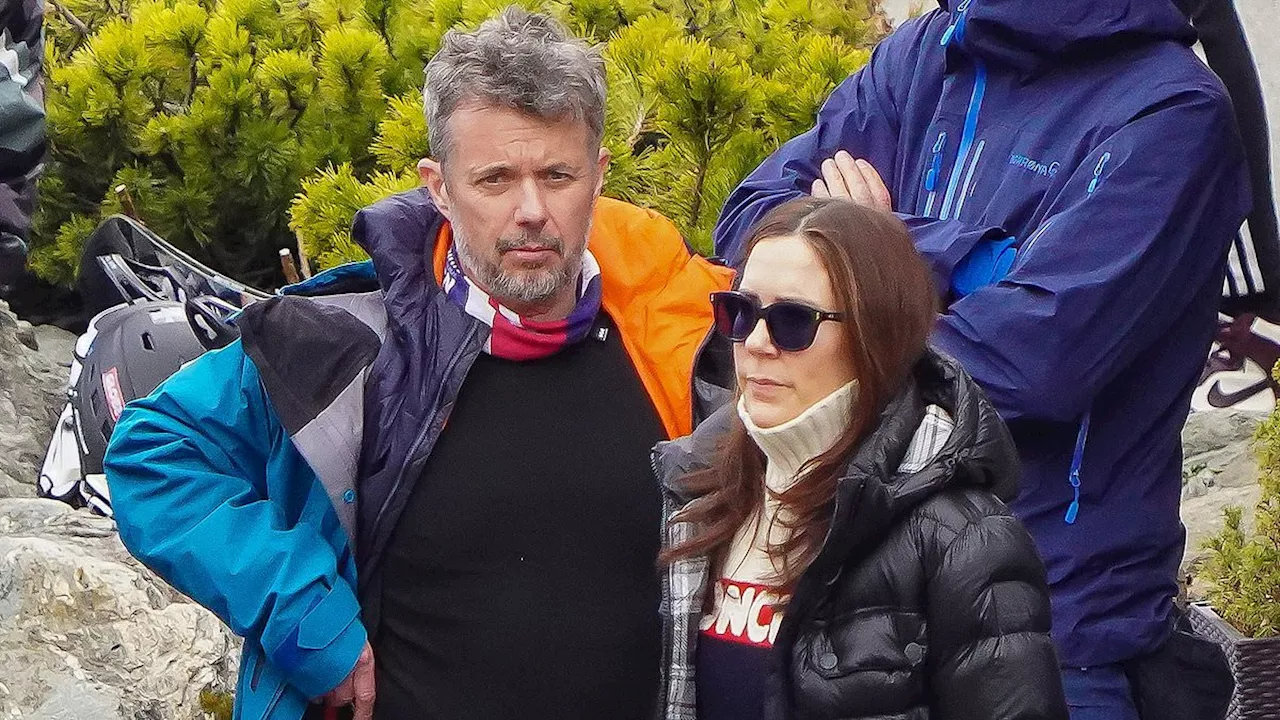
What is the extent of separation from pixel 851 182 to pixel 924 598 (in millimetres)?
1032

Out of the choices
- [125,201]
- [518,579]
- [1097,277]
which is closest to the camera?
[1097,277]

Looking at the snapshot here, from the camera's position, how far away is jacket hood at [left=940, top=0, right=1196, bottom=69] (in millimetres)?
2707

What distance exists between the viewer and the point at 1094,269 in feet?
8.50

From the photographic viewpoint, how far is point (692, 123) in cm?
439

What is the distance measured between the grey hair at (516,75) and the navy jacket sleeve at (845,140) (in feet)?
1.56

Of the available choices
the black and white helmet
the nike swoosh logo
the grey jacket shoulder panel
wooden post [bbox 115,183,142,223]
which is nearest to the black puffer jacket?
the grey jacket shoulder panel

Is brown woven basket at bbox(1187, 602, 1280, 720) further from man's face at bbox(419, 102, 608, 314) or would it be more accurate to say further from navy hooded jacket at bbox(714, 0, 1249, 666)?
man's face at bbox(419, 102, 608, 314)

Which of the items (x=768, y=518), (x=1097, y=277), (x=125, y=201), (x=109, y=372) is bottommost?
(x=109, y=372)

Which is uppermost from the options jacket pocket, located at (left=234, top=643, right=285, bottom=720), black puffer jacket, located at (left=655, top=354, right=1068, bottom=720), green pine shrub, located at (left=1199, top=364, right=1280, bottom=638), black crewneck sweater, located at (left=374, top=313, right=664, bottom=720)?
black puffer jacket, located at (left=655, top=354, right=1068, bottom=720)

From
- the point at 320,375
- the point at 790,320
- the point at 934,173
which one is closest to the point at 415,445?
the point at 320,375

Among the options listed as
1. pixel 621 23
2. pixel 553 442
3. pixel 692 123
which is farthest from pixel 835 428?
pixel 621 23

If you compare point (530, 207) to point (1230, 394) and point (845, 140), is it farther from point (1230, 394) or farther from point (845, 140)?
point (1230, 394)

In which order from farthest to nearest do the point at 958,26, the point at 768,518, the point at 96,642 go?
the point at 96,642, the point at 958,26, the point at 768,518

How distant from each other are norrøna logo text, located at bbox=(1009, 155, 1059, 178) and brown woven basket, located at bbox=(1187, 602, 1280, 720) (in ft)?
3.64
